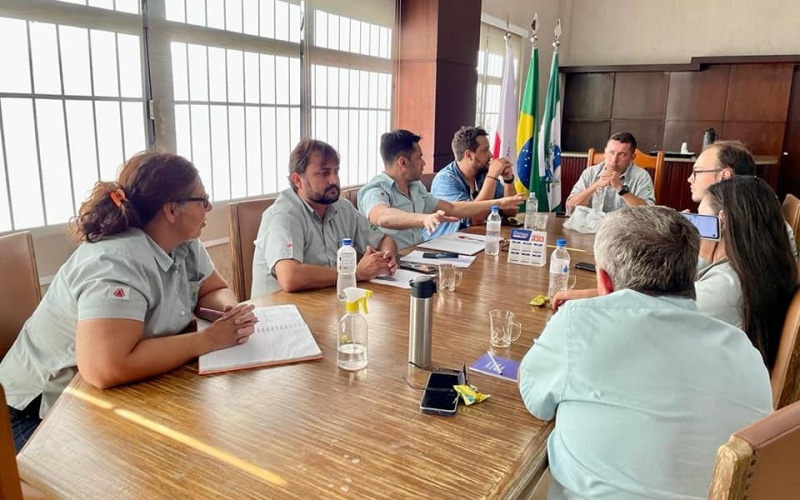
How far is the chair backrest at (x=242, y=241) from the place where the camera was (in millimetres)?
2268

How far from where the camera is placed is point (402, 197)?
9.78 ft

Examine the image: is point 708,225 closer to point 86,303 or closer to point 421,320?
point 421,320

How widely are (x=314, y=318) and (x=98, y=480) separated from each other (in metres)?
0.80

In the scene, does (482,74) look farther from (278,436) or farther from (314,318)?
(278,436)

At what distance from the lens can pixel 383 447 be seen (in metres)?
1.00

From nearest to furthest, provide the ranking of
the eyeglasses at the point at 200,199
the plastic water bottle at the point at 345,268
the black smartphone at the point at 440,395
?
1. the black smartphone at the point at 440,395
2. the eyeglasses at the point at 200,199
3. the plastic water bottle at the point at 345,268

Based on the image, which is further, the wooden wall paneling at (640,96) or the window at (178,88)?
the wooden wall paneling at (640,96)

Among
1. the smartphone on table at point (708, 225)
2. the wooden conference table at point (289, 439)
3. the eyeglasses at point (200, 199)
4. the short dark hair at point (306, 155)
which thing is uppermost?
the short dark hair at point (306, 155)

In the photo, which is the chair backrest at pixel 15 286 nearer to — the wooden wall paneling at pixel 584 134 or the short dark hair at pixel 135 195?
the short dark hair at pixel 135 195

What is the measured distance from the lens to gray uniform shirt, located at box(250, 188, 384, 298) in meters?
2.00

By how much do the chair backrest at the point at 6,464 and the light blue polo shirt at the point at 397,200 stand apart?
2167 mm

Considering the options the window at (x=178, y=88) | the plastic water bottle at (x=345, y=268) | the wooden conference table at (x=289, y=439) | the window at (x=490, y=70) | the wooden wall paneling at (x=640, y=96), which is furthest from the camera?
the wooden wall paneling at (x=640, y=96)

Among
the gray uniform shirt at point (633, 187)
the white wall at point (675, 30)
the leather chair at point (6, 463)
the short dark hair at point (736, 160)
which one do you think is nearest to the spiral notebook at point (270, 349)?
the leather chair at point (6, 463)

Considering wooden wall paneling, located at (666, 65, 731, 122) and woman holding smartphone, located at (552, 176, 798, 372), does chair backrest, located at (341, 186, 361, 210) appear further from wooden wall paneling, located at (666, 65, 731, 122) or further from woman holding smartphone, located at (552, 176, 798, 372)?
wooden wall paneling, located at (666, 65, 731, 122)
